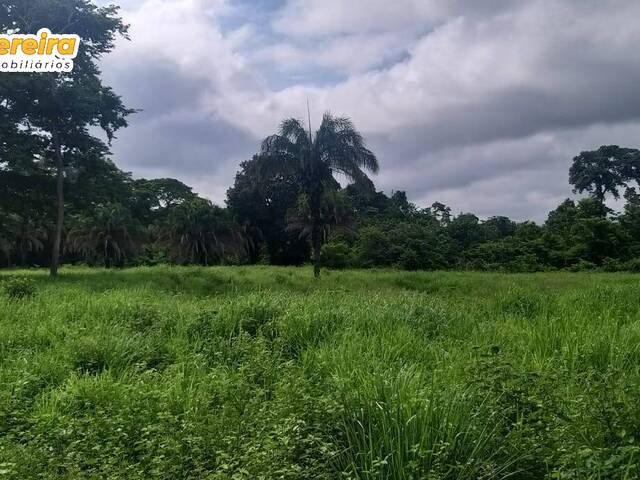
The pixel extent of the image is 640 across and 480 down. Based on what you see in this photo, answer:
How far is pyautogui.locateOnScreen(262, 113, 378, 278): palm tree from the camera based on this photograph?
68.0 ft

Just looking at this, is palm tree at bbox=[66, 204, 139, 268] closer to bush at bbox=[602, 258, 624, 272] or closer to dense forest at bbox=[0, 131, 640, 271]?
dense forest at bbox=[0, 131, 640, 271]

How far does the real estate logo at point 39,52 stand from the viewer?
1591cm

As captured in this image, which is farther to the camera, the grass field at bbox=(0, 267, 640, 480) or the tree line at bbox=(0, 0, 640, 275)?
the tree line at bbox=(0, 0, 640, 275)

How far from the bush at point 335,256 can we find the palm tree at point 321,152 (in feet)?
54.8

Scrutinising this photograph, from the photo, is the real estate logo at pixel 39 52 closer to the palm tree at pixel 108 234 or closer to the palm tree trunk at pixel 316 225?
the palm tree trunk at pixel 316 225

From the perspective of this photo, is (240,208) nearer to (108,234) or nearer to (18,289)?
(108,234)

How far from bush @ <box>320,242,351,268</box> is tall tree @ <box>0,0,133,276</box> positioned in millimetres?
21359

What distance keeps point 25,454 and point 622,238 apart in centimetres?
3835

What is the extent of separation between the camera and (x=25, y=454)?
11.0 ft

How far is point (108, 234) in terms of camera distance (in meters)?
35.9

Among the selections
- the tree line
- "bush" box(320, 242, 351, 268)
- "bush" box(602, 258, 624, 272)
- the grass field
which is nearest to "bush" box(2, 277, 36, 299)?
the grass field

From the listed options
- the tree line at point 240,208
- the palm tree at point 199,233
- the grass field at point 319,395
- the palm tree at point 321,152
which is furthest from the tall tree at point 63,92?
Result: the palm tree at point 199,233

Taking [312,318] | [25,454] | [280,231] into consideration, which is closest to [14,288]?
[312,318]

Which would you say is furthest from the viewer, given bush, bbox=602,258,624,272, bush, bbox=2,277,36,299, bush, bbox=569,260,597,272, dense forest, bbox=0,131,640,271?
dense forest, bbox=0,131,640,271
